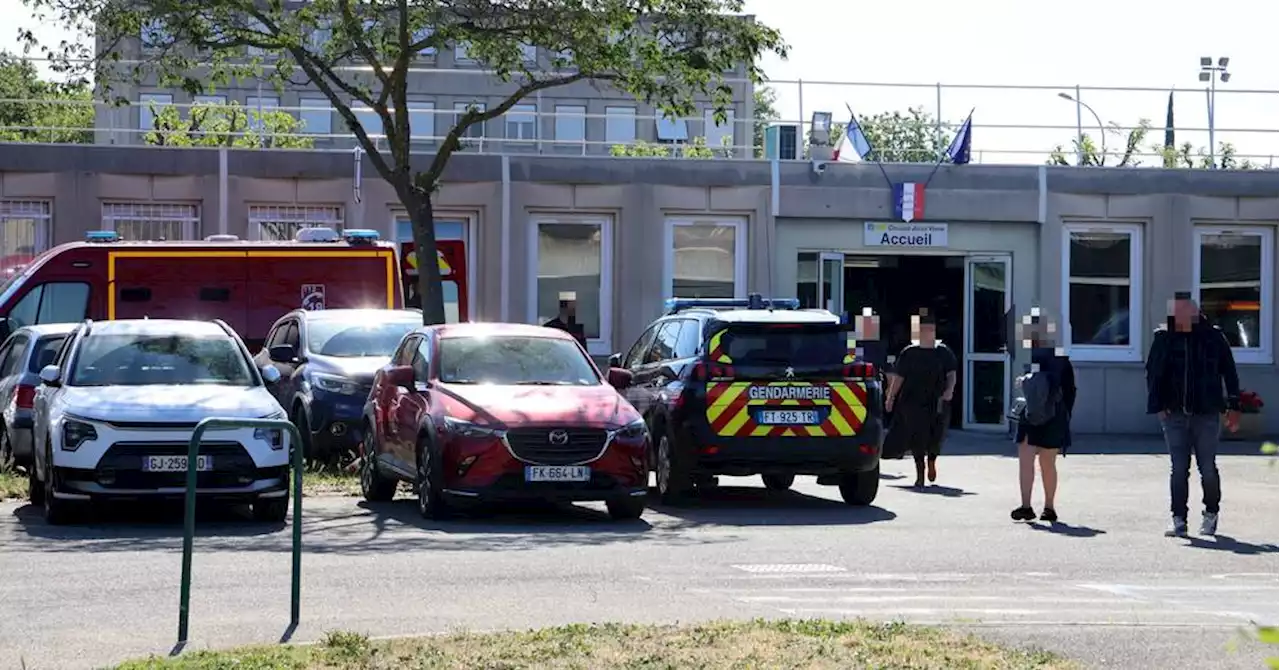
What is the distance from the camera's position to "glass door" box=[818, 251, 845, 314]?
1204 inches

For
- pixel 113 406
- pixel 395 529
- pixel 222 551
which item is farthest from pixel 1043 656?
pixel 113 406

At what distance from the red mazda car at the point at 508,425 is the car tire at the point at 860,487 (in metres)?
2.40

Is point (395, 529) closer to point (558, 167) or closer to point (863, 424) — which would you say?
point (863, 424)

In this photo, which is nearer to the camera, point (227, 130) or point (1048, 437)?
point (1048, 437)

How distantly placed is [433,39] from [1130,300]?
48.3 ft

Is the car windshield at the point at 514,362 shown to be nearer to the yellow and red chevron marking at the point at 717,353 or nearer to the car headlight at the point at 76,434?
the yellow and red chevron marking at the point at 717,353

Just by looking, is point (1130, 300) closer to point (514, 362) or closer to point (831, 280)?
point (831, 280)

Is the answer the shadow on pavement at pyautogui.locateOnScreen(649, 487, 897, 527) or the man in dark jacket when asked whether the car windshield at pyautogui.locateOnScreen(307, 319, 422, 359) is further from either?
the man in dark jacket

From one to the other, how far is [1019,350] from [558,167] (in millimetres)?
7211

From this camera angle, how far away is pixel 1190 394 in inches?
608

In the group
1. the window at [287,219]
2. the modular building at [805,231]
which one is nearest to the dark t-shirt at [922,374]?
the modular building at [805,231]

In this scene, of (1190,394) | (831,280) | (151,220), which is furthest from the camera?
(831,280)

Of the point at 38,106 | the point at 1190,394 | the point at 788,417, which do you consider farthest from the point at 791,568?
the point at 38,106

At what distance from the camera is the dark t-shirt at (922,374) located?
20.6 meters
